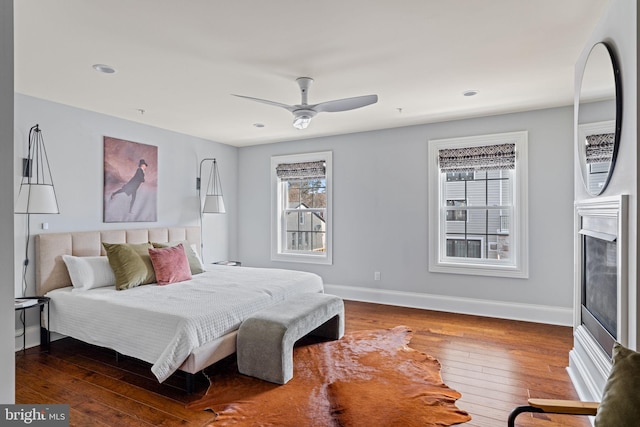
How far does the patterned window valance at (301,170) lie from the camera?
5434mm

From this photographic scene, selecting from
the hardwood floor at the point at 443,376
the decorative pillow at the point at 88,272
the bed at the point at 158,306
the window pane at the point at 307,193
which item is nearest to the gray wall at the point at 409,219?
the window pane at the point at 307,193

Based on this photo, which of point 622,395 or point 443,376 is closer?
point 622,395

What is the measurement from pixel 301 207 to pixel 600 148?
13.6 feet

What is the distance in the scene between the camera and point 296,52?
2607 mm

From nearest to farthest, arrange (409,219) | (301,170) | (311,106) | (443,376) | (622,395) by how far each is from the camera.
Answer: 1. (622,395)
2. (443,376)
3. (311,106)
4. (409,219)
5. (301,170)

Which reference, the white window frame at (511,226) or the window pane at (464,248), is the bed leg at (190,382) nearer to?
the white window frame at (511,226)

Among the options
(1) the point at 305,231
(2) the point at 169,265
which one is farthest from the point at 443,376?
(1) the point at 305,231

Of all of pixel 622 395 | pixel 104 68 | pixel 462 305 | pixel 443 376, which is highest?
pixel 104 68

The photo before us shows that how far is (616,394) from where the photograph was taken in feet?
3.86

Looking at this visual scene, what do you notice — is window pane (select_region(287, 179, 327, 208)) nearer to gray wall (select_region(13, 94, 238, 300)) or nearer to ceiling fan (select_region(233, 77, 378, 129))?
gray wall (select_region(13, 94, 238, 300))

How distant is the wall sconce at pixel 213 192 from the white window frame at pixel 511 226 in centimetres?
309

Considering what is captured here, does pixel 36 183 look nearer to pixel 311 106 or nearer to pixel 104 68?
pixel 104 68

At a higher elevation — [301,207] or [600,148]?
[600,148]

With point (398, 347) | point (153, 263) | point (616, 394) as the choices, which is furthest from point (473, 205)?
point (153, 263)
